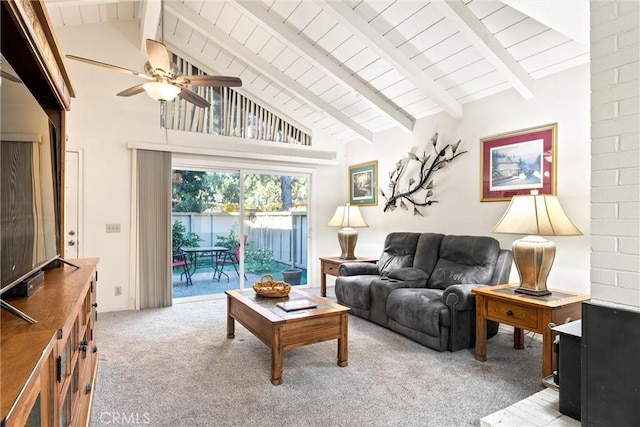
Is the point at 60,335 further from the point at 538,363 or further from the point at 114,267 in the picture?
the point at 114,267

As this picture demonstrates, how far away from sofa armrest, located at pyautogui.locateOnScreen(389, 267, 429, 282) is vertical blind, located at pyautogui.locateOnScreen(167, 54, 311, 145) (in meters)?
2.69

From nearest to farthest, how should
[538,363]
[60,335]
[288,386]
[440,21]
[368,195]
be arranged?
[60,335] < [288,386] < [538,363] < [440,21] < [368,195]

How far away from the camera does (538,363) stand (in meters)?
2.75

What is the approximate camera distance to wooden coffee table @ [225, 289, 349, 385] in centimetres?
243

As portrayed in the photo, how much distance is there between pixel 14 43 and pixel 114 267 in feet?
10.7

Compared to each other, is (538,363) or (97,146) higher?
(97,146)

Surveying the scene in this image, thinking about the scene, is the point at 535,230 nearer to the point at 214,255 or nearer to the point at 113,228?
the point at 214,255

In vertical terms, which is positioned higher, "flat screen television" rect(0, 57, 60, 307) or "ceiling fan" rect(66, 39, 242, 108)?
"ceiling fan" rect(66, 39, 242, 108)

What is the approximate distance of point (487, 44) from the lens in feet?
9.35

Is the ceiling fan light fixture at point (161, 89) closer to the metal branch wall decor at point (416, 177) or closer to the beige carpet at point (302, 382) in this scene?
the beige carpet at point (302, 382)

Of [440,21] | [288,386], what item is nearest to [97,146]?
[288,386]

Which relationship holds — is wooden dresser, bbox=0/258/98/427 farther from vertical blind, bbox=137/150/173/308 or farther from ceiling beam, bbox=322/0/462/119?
ceiling beam, bbox=322/0/462/119

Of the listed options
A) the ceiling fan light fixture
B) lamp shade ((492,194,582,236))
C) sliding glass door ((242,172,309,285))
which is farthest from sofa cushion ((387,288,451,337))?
the ceiling fan light fixture

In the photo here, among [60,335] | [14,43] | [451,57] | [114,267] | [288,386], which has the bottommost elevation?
[288,386]
